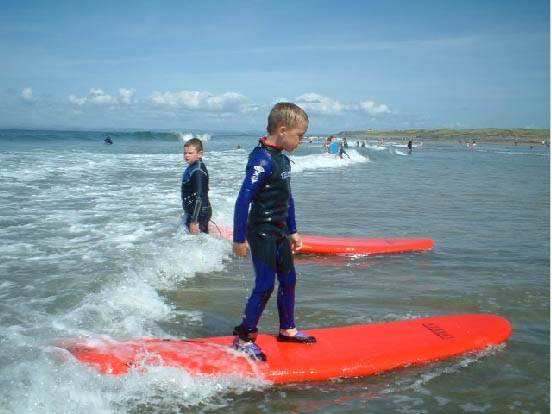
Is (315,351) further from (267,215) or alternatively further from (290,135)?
(290,135)

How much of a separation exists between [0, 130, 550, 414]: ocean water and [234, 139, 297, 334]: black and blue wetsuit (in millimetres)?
654

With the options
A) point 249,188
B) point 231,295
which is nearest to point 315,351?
point 249,188

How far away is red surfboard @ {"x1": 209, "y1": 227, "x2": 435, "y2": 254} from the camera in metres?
7.09

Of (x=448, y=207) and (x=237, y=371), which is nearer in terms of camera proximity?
(x=237, y=371)

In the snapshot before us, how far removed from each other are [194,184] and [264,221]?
280 centimetres

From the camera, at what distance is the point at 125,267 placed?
5918 mm

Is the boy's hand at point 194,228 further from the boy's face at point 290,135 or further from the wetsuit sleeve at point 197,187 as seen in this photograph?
the boy's face at point 290,135

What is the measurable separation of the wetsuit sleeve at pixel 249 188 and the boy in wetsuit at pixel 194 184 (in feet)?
9.13

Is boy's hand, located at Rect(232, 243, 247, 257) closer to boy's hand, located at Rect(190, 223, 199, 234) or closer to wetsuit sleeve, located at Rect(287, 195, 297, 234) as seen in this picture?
wetsuit sleeve, located at Rect(287, 195, 297, 234)

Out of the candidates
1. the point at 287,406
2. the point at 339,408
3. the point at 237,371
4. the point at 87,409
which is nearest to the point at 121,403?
the point at 87,409

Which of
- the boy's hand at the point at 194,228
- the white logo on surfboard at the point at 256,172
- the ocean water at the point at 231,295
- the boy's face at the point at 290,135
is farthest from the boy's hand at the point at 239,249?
the boy's hand at the point at 194,228

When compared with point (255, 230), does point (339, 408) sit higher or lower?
lower

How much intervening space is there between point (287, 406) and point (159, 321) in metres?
1.80

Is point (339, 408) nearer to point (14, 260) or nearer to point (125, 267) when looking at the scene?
point (125, 267)
